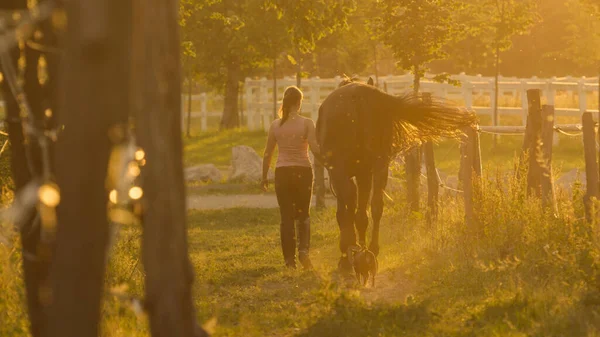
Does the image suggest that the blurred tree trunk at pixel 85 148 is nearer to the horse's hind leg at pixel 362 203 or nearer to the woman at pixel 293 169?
the horse's hind leg at pixel 362 203

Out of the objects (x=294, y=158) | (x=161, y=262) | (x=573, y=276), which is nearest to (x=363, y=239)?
(x=294, y=158)

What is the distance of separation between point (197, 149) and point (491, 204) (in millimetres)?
24087

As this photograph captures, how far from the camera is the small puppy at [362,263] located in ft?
29.7

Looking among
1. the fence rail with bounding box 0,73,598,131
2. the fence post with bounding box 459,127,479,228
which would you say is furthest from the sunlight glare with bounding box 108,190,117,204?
the fence rail with bounding box 0,73,598,131

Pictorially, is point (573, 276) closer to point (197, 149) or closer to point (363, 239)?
point (363, 239)

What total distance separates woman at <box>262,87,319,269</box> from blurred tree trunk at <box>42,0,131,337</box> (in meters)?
6.16

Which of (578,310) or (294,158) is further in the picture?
(294,158)

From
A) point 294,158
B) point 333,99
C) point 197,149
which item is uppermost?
point 333,99

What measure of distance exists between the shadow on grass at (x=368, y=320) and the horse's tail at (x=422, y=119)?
8.76ft

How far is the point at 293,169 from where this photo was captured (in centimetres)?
1045

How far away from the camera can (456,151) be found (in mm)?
30297

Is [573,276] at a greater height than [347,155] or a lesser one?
lesser

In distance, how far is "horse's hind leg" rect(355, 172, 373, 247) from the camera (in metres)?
9.62

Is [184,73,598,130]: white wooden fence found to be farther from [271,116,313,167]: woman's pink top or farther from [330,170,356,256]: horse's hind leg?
[330,170,356,256]: horse's hind leg
